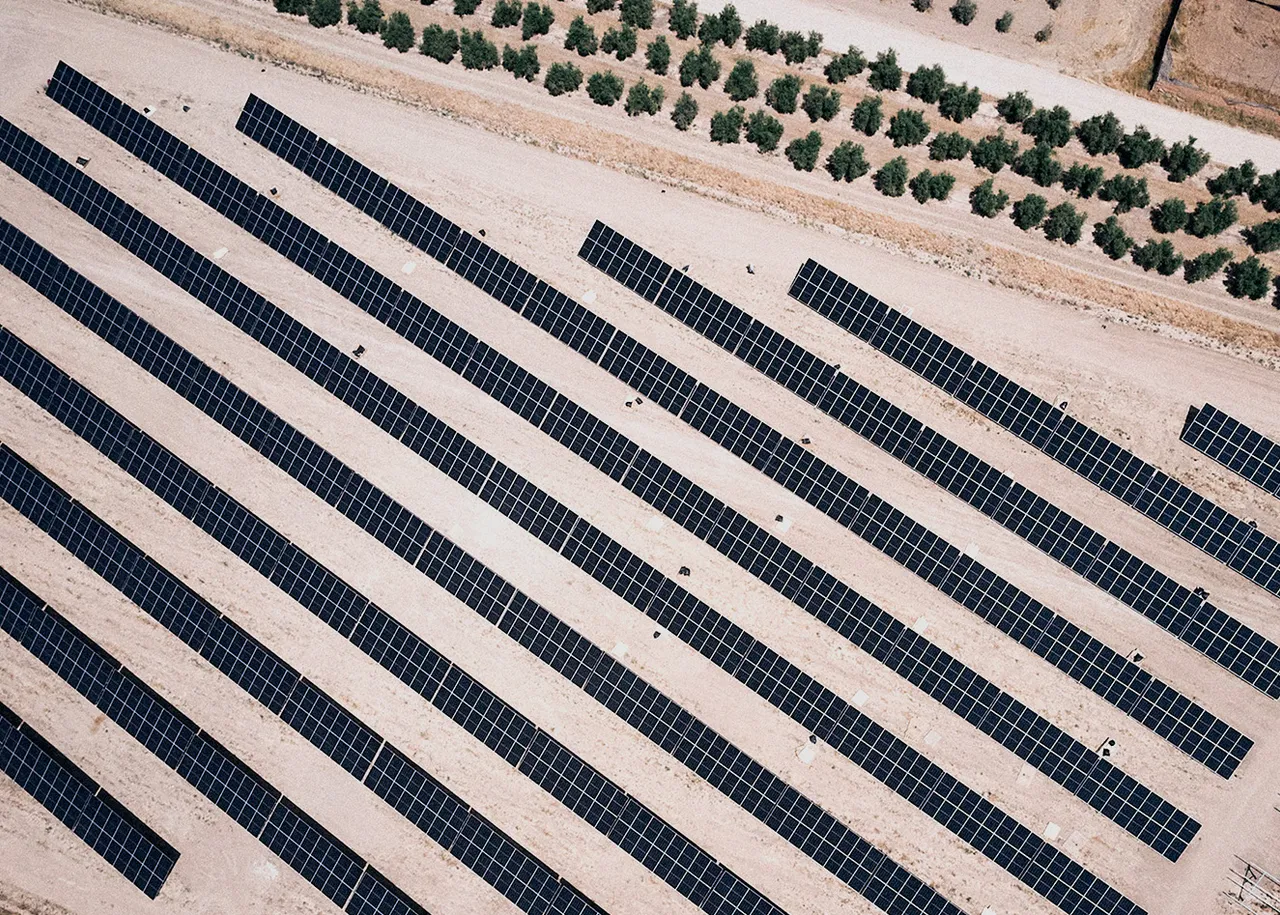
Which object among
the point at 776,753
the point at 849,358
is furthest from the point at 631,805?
the point at 849,358

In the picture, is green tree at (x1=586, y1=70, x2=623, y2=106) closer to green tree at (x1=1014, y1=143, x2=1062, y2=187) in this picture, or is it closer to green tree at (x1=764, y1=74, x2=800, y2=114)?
green tree at (x1=764, y1=74, x2=800, y2=114)

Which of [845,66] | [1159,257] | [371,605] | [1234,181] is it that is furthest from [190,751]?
[1234,181]

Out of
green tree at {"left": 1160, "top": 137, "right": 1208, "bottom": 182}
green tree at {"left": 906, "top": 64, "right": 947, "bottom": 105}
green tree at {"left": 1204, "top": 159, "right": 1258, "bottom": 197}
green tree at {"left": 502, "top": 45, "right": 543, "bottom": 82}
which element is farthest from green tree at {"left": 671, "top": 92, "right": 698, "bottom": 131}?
green tree at {"left": 1204, "top": 159, "right": 1258, "bottom": 197}

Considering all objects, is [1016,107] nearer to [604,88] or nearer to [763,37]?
[763,37]

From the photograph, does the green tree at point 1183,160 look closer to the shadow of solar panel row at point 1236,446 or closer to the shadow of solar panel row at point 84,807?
the shadow of solar panel row at point 1236,446

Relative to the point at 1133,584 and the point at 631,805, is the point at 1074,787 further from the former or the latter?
the point at 631,805
